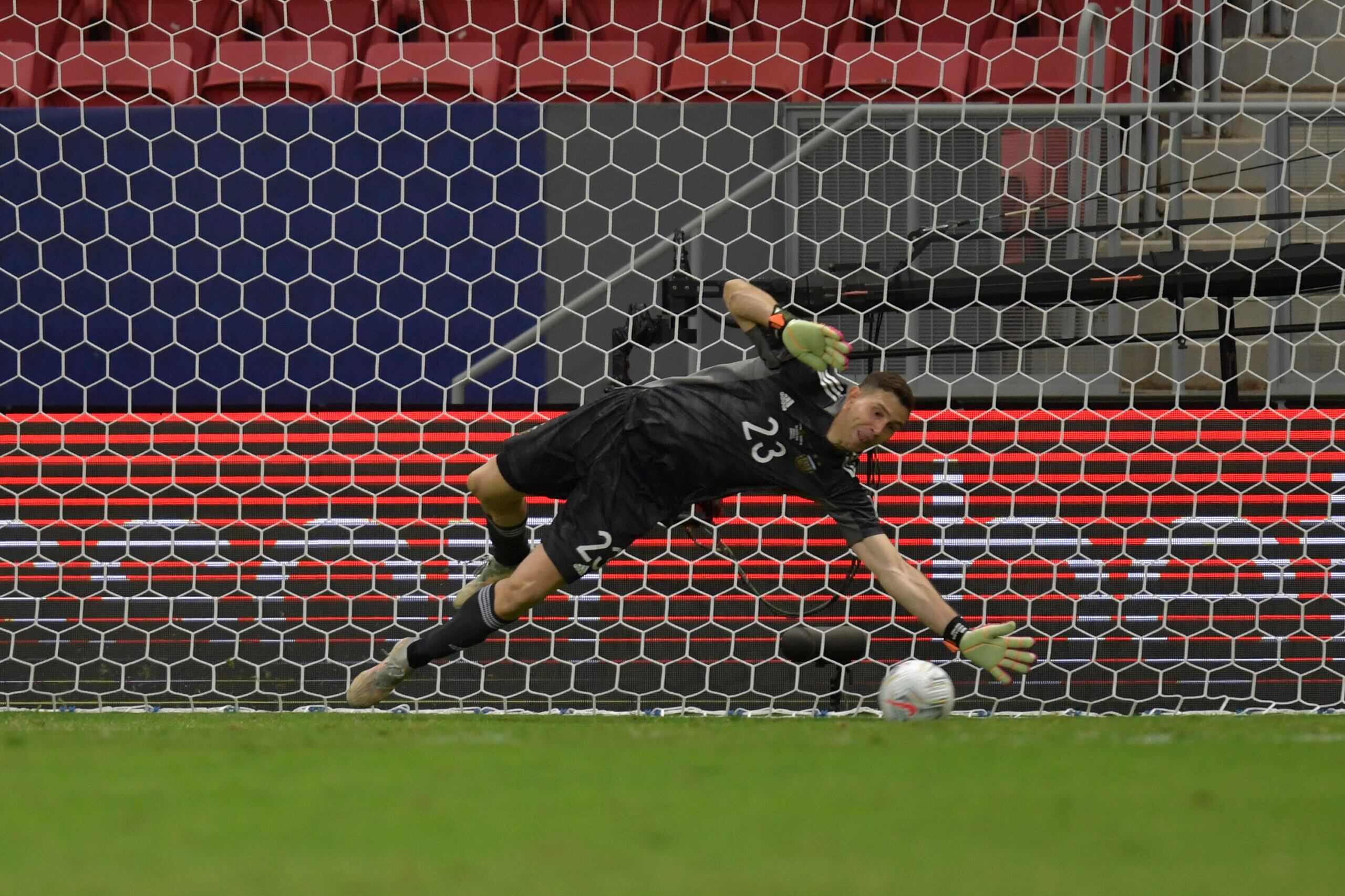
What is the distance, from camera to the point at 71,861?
1926 millimetres

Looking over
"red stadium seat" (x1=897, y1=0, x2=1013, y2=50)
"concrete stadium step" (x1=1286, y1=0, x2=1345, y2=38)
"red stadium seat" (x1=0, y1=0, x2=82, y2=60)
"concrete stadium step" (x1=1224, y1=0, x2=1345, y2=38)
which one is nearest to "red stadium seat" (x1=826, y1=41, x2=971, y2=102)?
"red stadium seat" (x1=897, y1=0, x2=1013, y2=50)

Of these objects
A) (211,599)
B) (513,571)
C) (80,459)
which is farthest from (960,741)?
(80,459)

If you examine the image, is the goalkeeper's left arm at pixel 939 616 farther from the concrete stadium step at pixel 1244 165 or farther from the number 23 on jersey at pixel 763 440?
the concrete stadium step at pixel 1244 165

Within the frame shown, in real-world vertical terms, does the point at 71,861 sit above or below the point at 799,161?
below

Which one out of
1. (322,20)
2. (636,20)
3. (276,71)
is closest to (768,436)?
(276,71)

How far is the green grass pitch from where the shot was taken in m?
1.83

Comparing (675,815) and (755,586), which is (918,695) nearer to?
(755,586)

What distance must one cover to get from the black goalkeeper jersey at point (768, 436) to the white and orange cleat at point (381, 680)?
93 centimetres

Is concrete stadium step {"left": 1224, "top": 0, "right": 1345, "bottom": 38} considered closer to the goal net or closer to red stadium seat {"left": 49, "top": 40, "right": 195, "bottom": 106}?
the goal net

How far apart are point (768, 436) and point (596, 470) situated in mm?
513

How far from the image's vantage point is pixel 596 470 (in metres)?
4.35

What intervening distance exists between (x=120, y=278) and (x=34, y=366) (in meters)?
0.53

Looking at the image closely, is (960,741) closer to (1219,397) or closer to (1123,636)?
(1123,636)

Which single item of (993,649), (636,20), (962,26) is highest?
→ (962,26)
